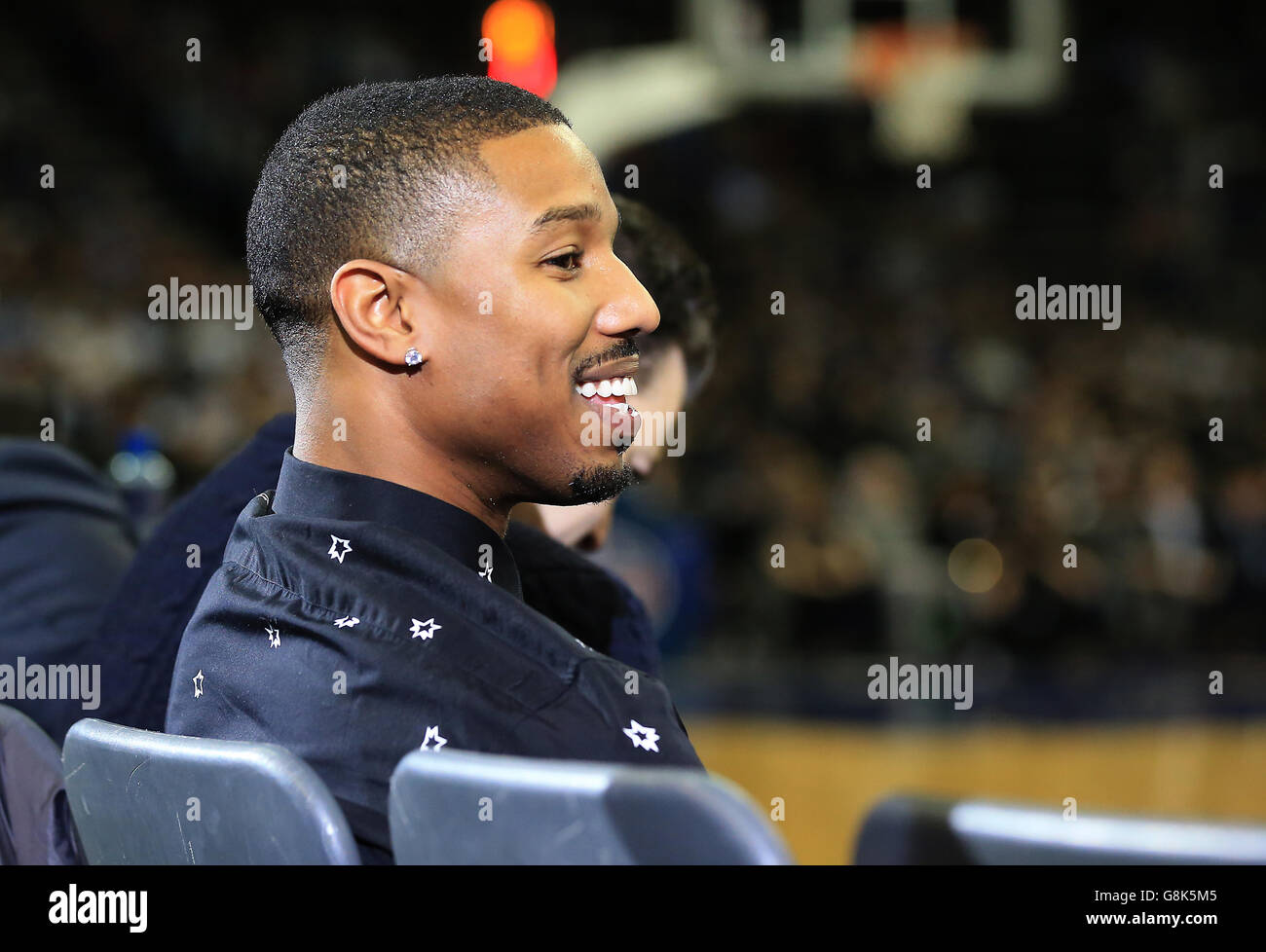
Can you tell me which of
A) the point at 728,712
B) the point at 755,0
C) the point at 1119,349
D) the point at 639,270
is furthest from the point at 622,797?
the point at 1119,349

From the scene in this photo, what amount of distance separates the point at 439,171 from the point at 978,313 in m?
7.75

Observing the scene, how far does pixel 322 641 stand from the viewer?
0.78m

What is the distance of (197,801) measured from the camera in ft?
2.28

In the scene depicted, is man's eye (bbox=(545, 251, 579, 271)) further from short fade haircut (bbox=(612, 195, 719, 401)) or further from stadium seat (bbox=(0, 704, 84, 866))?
short fade haircut (bbox=(612, 195, 719, 401))

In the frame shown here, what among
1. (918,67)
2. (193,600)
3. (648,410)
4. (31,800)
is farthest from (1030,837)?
(918,67)

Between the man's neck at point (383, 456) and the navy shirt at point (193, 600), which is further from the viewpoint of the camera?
the navy shirt at point (193, 600)

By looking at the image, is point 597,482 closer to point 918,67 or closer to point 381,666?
point 381,666

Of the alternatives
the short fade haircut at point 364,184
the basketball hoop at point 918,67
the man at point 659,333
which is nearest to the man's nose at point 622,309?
the short fade haircut at point 364,184

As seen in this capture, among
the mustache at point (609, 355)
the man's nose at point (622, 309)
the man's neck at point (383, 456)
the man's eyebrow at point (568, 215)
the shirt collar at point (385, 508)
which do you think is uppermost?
the man's eyebrow at point (568, 215)

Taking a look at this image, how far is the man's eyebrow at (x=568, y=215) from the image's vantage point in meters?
0.84

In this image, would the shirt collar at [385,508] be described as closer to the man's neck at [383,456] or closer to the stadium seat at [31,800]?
the man's neck at [383,456]

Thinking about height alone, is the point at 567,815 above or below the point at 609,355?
below

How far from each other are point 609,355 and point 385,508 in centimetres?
17

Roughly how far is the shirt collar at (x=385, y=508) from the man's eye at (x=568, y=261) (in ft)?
0.55
